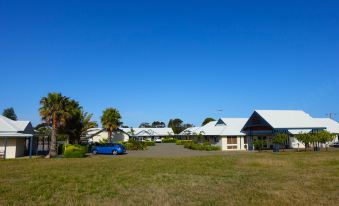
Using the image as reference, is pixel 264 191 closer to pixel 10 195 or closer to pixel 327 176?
pixel 327 176

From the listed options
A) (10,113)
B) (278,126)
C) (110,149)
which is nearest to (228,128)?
(278,126)

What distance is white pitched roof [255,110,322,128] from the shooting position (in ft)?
134

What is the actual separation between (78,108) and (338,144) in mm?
42735

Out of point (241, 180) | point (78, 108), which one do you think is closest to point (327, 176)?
point (241, 180)

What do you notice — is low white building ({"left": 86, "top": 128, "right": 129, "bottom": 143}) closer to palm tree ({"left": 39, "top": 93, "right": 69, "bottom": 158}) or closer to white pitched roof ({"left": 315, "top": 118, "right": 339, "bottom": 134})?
→ palm tree ({"left": 39, "top": 93, "right": 69, "bottom": 158})

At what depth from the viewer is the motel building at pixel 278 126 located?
40994mm

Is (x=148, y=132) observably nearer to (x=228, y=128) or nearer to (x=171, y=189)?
(x=228, y=128)

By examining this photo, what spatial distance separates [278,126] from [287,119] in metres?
4.40

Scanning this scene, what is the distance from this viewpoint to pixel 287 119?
1703 inches

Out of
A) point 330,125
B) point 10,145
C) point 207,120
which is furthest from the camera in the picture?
point 207,120

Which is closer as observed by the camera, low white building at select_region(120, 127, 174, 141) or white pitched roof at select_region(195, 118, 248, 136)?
white pitched roof at select_region(195, 118, 248, 136)

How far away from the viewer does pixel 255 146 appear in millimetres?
43719

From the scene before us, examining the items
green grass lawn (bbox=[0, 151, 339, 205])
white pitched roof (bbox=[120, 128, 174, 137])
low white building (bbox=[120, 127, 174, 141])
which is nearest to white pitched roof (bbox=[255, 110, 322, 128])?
green grass lawn (bbox=[0, 151, 339, 205])

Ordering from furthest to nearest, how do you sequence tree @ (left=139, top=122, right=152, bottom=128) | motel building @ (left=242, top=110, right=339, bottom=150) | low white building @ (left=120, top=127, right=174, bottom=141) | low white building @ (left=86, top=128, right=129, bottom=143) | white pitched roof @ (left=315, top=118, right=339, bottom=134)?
1. tree @ (left=139, top=122, right=152, bottom=128)
2. low white building @ (left=120, top=127, right=174, bottom=141)
3. low white building @ (left=86, top=128, right=129, bottom=143)
4. white pitched roof @ (left=315, top=118, right=339, bottom=134)
5. motel building @ (left=242, top=110, right=339, bottom=150)
